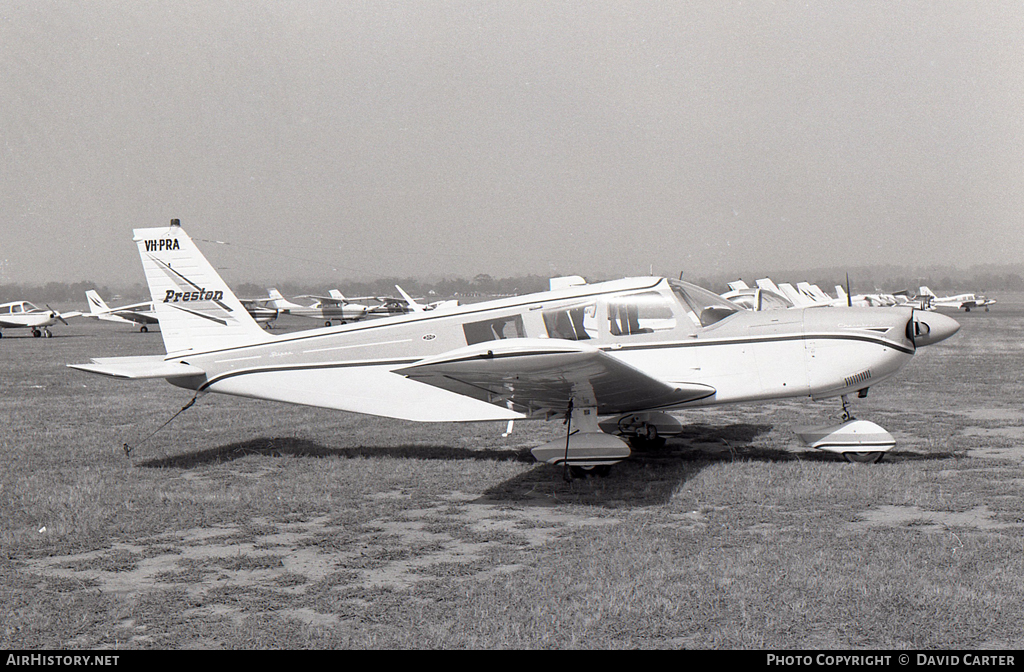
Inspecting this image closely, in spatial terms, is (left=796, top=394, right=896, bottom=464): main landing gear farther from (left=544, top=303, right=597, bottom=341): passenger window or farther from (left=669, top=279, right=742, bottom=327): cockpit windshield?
(left=544, top=303, right=597, bottom=341): passenger window

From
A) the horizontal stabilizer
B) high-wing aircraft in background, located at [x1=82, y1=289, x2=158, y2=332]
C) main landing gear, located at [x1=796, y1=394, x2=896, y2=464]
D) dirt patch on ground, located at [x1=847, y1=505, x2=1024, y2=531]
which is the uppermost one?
high-wing aircraft in background, located at [x1=82, y1=289, x2=158, y2=332]

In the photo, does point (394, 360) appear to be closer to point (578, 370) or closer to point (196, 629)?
point (578, 370)

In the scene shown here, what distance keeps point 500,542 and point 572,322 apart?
3168 mm

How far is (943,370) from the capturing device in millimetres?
18438

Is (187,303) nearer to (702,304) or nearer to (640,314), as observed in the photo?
(640,314)

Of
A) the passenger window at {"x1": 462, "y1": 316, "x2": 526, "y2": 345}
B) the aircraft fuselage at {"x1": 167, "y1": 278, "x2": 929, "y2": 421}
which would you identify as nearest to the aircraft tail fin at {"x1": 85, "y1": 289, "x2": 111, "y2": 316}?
the aircraft fuselage at {"x1": 167, "y1": 278, "x2": 929, "y2": 421}

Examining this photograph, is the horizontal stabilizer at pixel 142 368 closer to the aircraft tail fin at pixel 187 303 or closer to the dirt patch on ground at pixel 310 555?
the aircraft tail fin at pixel 187 303

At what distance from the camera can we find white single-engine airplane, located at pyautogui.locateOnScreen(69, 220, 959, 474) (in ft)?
26.7

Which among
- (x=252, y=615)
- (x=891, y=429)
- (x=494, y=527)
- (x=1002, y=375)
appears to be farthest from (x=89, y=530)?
(x=1002, y=375)

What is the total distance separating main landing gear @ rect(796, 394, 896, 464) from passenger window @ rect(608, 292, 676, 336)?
194cm

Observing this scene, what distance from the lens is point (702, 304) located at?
348 inches

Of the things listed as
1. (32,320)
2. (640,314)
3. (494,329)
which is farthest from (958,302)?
(494,329)

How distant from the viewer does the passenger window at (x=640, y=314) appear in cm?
860

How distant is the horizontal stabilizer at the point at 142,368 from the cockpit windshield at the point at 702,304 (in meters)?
5.60
